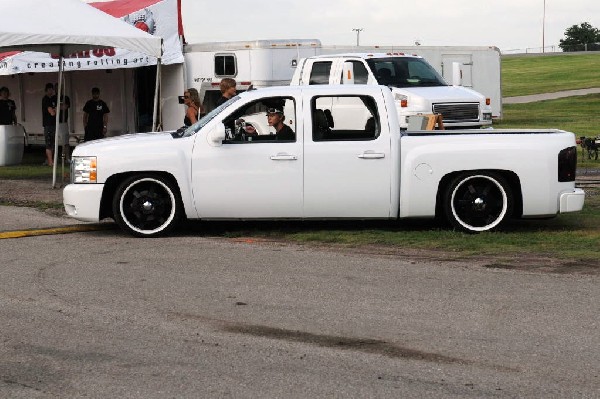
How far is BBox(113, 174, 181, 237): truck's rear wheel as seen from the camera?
1232cm

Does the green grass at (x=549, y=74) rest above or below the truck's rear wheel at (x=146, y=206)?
above

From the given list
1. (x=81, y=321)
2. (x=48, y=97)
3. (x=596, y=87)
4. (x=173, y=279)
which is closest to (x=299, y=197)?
(x=173, y=279)

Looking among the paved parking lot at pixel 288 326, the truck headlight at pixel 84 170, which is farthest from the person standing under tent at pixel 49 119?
the paved parking lot at pixel 288 326

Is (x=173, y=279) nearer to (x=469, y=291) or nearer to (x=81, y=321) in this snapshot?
(x=81, y=321)

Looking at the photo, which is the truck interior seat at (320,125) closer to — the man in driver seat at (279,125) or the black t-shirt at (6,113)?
the man in driver seat at (279,125)

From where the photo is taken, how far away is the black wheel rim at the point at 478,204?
12172 mm

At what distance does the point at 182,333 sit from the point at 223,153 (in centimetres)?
482

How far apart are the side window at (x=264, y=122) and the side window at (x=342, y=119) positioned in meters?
0.25

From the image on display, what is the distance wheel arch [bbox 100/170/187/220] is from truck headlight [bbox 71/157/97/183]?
0.57 ft

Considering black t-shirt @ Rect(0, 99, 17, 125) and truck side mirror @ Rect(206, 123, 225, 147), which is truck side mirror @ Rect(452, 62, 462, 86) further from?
truck side mirror @ Rect(206, 123, 225, 147)

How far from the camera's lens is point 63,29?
1845cm

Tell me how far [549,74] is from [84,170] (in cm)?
6998

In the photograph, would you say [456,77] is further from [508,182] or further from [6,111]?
[508,182]

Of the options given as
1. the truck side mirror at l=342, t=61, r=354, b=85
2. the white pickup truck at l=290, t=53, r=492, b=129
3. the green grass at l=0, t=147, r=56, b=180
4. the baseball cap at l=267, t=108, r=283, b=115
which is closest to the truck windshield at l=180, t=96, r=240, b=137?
the baseball cap at l=267, t=108, r=283, b=115
